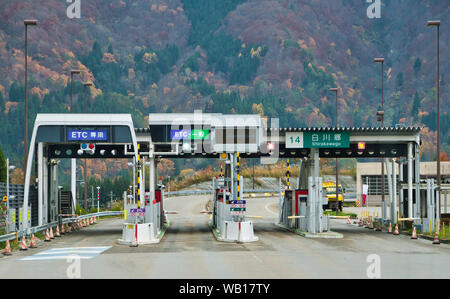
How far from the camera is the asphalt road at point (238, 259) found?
19.2m

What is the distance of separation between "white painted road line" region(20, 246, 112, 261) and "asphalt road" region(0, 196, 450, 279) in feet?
0.13

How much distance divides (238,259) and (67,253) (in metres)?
7.27

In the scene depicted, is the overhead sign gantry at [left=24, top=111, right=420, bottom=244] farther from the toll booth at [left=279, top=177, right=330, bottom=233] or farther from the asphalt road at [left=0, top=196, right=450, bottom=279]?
the asphalt road at [left=0, top=196, right=450, bottom=279]

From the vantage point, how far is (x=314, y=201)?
36625mm

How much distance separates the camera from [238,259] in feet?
76.7

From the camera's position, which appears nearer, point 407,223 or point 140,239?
point 140,239

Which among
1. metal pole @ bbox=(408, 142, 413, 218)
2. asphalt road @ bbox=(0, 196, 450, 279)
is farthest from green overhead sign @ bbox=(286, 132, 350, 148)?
asphalt road @ bbox=(0, 196, 450, 279)

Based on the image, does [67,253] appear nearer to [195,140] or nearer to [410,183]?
[195,140]

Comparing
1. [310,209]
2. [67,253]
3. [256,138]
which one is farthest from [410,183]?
[67,253]

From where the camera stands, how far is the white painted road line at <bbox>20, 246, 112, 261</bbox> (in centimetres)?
2486
